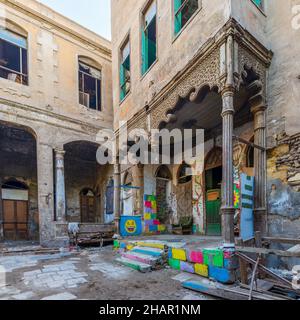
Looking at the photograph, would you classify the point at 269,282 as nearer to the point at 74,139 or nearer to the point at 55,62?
the point at 74,139

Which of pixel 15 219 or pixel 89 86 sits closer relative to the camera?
pixel 15 219

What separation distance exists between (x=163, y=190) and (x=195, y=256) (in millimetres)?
5838

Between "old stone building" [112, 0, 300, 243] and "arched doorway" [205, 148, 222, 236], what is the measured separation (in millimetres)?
55

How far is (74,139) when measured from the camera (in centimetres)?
1214

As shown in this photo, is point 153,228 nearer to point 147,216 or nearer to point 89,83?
point 147,216

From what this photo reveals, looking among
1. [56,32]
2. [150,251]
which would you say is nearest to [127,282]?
[150,251]

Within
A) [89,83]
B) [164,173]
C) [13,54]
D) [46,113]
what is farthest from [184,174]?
[13,54]

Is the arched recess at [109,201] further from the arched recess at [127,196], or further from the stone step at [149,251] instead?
the stone step at [149,251]

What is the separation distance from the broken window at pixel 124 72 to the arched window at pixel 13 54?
16.3ft

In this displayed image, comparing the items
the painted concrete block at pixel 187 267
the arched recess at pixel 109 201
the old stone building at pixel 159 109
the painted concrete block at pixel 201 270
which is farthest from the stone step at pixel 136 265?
the arched recess at pixel 109 201

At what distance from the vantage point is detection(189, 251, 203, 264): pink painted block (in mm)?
4570

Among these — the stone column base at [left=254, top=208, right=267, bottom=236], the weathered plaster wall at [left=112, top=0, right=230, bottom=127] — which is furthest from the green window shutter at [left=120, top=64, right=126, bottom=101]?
the stone column base at [left=254, top=208, right=267, bottom=236]

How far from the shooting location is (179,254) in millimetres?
5176

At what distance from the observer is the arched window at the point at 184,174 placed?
31.3ft
